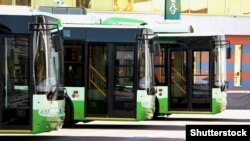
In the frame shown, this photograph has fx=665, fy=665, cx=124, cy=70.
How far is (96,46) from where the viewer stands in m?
18.5

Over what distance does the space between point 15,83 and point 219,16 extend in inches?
1295

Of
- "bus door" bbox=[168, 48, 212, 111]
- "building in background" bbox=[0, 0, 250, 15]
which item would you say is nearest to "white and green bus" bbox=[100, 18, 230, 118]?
→ "bus door" bbox=[168, 48, 212, 111]

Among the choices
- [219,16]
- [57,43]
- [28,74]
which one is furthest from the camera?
Answer: [219,16]

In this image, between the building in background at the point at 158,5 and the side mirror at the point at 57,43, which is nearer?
the side mirror at the point at 57,43

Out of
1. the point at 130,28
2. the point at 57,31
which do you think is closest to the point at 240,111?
the point at 130,28

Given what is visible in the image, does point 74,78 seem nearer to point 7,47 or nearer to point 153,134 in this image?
point 153,134

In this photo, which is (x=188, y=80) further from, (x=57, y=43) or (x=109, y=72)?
(x=57, y=43)

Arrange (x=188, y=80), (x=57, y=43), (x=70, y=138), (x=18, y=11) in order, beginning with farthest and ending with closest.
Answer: (x=188, y=80) → (x=70, y=138) → (x=18, y=11) → (x=57, y=43)

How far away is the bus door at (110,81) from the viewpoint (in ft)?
59.3

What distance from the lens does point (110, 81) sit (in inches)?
715

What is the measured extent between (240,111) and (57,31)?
16.8 m

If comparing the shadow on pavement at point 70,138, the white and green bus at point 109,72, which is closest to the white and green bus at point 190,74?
the white and green bus at point 109,72

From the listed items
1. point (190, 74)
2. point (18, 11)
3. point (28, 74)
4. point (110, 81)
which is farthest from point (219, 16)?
point (28, 74)

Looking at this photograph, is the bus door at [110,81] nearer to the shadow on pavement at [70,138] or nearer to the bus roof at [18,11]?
the shadow on pavement at [70,138]
